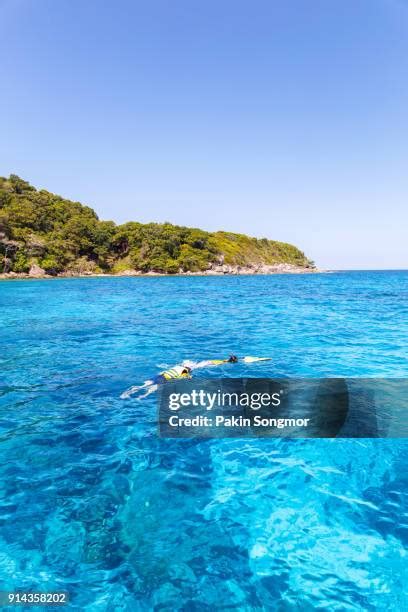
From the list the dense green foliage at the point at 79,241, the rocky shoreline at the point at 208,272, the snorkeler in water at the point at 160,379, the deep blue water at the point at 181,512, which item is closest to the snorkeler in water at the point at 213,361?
the snorkeler in water at the point at 160,379

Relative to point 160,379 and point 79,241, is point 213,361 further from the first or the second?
point 79,241

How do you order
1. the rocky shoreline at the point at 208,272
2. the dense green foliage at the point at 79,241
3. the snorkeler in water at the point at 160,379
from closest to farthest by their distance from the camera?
the snorkeler in water at the point at 160,379
the rocky shoreline at the point at 208,272
the dense green foliage at the point at 79,241

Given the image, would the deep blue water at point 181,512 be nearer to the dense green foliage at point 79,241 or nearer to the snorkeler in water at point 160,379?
the snorkeler in water at point 160,379

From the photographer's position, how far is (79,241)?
4092 inches

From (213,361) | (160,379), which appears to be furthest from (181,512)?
(213,361)

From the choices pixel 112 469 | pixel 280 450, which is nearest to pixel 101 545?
pixel 112 469

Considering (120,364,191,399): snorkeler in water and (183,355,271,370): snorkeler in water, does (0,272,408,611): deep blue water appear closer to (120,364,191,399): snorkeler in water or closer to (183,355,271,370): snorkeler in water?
(120,364,191,399): snorkeler in water

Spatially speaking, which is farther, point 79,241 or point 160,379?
point 79,241

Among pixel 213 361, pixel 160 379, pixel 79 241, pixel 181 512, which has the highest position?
pixel 79 241

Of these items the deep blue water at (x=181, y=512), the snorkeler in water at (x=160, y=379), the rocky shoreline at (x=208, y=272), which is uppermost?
the rocky shoreline at (x=208, y=272)

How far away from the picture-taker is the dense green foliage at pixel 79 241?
9012 cm

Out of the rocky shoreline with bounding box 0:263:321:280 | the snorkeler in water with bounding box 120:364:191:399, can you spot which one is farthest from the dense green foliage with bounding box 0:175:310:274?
the snorkeler in water with bounding box 120:364:191:399

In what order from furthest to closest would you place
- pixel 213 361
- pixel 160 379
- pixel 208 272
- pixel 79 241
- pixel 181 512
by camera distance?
pixel 208 272 → pixel 79 241 → pixel 213 361 → pixel 160 379 → pixel 181 512

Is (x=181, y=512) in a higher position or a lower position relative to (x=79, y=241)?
lower
